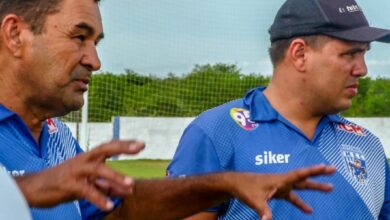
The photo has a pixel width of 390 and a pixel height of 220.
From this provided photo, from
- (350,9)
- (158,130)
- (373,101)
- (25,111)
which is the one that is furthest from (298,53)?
(373,101)

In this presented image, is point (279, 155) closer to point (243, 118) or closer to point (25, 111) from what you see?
point (243, 118)

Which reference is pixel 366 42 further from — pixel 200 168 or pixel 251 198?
pixel 251 198

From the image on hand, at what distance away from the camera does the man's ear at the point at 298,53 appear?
3.31 m

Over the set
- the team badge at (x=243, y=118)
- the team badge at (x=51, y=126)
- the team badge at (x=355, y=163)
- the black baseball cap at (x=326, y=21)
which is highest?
the black baseball cap at (x=326, y=21)

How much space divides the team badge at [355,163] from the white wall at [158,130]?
16.4 m

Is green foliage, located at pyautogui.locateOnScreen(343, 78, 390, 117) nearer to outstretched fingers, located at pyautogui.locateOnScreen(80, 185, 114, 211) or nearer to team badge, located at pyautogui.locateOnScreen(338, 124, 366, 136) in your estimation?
team badge, located at pyautogui.locateOnScreen(338, 124, 366, 136)

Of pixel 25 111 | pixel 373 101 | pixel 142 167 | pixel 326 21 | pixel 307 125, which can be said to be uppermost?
pixel 326 21

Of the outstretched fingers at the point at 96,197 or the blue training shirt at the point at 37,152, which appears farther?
the blue training shirt at the point at 37,152

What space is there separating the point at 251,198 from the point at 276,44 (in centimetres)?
111

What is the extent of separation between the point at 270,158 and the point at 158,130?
18463 millimetres

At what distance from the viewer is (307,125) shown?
10.9ft

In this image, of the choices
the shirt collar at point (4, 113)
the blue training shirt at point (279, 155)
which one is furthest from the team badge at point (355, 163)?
the shirt collar at point (4, 113)

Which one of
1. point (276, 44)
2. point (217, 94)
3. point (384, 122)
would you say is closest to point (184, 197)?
point (276, 44)

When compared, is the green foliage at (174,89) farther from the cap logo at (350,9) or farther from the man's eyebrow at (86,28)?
the man's eyebrow at (86,28)
